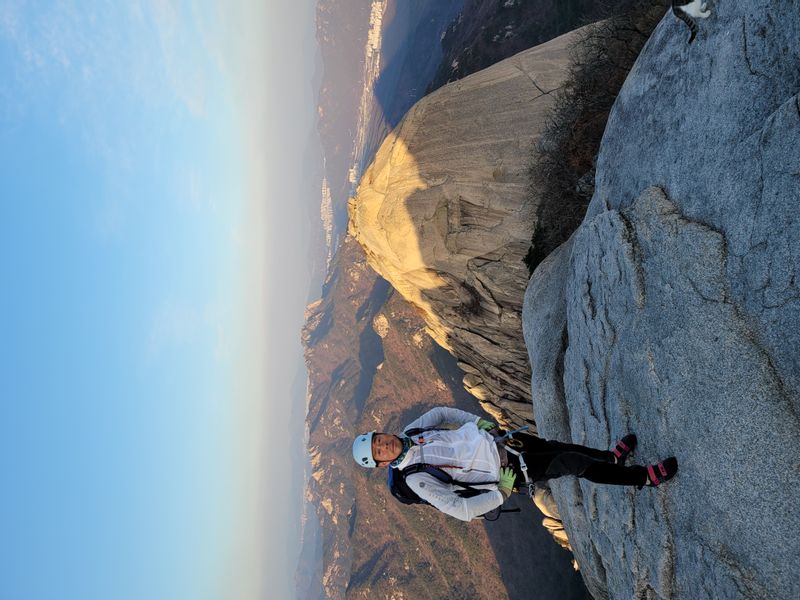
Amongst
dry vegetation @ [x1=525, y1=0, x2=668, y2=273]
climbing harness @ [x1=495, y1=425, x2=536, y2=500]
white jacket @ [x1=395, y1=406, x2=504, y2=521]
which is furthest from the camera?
dry vegetation @ [x1=525, y1=0, x2=668, y2=273]

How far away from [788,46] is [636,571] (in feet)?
29.4

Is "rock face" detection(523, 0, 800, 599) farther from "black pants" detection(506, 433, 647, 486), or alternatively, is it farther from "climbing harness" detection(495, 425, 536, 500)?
"climbing harness" detection(495, 425, 536, 500)

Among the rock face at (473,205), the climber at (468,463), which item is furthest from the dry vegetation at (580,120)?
the climber at (468,463)

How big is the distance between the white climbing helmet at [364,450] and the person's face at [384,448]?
2.8 inches

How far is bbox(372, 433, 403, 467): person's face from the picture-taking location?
28.6 ft

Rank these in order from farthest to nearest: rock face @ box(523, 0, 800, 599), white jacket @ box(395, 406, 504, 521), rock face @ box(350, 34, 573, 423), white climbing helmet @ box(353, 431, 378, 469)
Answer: rock face @ box(350, 34, 573, 423), white climbing helmet @ box(353, 431, 378, 469), white jacket @ box(395, 406, 504, 521), rock face @ box(523, 0, 800, 599)

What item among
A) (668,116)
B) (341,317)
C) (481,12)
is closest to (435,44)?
(481,12)

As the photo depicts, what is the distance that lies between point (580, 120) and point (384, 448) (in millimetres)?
14897

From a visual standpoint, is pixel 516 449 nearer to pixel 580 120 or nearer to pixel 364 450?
pixel 364 450

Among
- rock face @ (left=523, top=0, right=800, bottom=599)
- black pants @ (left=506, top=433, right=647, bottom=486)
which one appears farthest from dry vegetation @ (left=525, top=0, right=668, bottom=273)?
black pants @ (left=506, top=433, right=647, bottom=486)

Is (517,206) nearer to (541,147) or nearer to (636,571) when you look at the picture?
(541,147)

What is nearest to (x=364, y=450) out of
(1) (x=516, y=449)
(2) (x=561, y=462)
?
(1) (x=516, y=449)

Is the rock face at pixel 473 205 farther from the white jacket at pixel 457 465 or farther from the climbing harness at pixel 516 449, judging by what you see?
the white jacket at pixel 457 465

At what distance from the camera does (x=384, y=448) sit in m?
8.75
